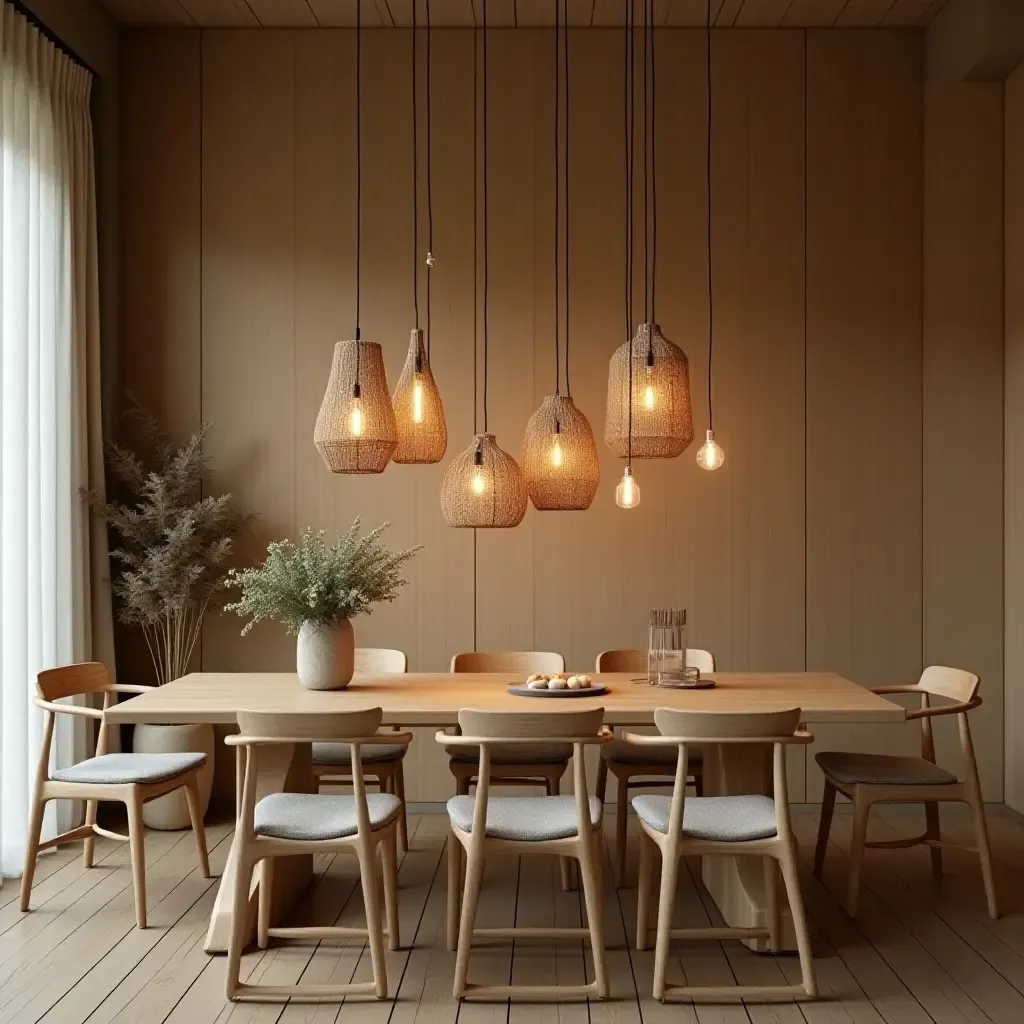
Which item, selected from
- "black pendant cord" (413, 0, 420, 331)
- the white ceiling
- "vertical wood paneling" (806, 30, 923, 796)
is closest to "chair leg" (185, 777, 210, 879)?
"black pendant cord" (413, 0, 420, 331)

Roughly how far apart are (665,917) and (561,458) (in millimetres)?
1673

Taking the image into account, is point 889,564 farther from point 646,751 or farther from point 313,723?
point 313,723

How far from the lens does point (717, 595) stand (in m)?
6.04

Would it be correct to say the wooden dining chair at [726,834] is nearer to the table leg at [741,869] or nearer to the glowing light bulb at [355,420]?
the table leg at [741,869]

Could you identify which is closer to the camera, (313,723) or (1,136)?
(313,723)

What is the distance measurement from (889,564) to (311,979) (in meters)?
3.78

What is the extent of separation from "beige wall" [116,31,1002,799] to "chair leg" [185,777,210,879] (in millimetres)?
1598

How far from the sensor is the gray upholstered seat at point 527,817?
345 cm

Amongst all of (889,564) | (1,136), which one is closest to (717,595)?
(889,564)

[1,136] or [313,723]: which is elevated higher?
[1,136]

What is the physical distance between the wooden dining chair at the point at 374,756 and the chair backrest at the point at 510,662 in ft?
1.00

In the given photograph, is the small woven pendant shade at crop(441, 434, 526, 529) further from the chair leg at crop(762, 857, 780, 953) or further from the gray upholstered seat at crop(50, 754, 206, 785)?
the chair leg at crop(762, 857, 780, 953)

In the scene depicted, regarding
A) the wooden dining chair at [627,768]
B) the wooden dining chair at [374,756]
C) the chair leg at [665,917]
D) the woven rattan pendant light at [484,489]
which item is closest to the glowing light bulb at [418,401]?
the woven rattan pendant light at [484,489]

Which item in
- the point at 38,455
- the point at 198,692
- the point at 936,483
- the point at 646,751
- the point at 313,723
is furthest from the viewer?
the point at 936,483
